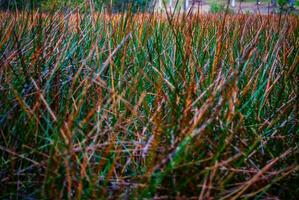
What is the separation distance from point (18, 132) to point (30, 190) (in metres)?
0.17

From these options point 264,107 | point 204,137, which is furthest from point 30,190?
point 264,107

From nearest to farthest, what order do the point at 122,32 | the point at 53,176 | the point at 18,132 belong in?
the point at 53,176 → the point at 18,132 → the point at 122,32

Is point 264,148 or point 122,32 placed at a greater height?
point 122,32

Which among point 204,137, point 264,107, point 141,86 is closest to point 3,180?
point 204,137

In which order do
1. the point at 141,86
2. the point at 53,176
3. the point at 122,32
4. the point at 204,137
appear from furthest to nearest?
the point at 122,32 → the point at 141,86 → the point at 204,137 → the point at 53,176

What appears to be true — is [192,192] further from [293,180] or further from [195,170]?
[293,180]

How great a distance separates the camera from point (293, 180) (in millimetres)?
808

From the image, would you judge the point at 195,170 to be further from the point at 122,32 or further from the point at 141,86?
the point at 122,32

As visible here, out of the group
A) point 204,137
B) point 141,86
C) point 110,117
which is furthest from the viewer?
point 141,86

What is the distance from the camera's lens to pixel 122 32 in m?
1.49

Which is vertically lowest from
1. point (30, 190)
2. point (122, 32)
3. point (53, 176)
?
point (30, 190)

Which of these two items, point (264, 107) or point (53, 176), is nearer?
point (53, 176)

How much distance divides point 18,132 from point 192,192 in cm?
48

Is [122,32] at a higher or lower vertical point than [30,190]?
higher
